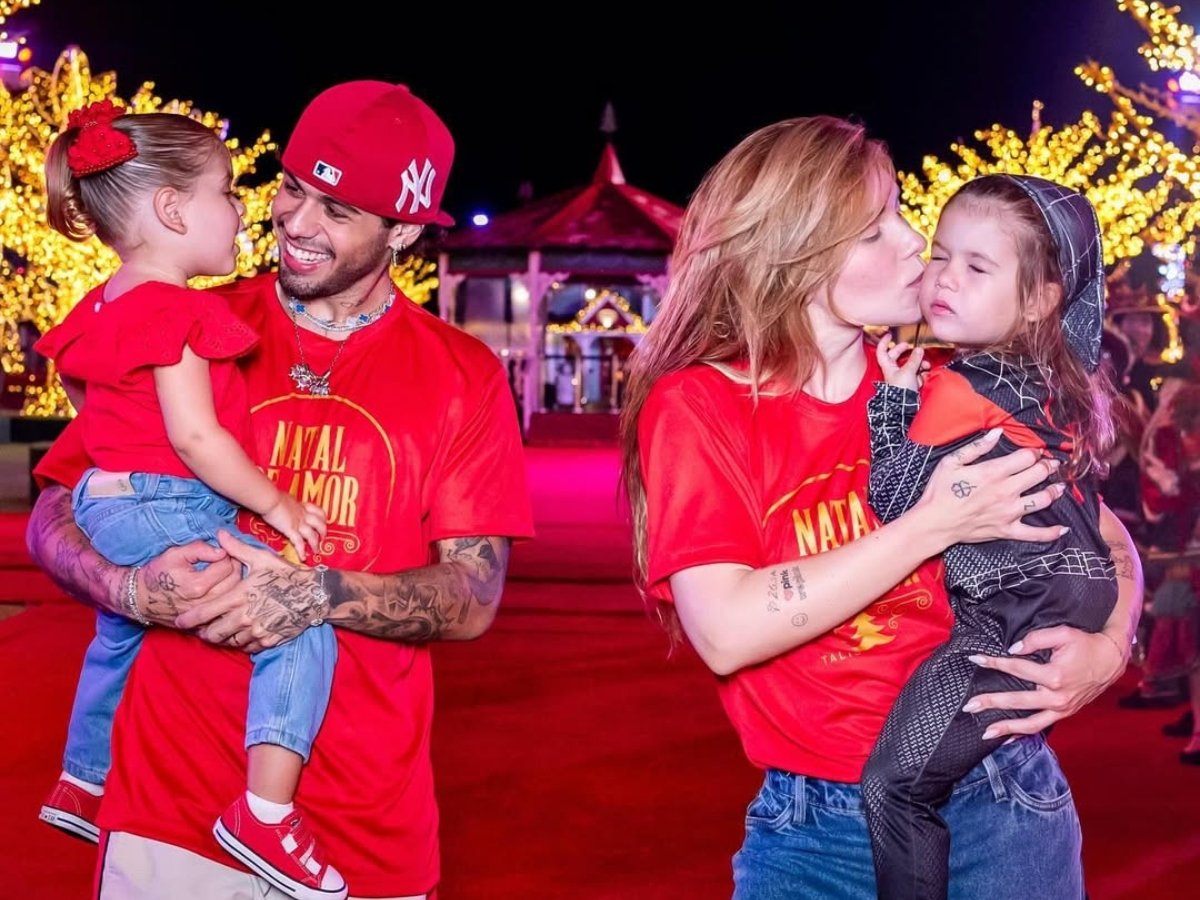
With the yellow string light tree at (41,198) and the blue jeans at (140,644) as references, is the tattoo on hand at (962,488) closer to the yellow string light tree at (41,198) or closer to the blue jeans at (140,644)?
the blue jeans at (140,644)

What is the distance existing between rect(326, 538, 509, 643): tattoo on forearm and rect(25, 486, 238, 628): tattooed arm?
0.23 m

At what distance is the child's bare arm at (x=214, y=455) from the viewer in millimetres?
2916

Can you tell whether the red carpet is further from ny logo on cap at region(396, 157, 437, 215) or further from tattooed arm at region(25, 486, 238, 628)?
ny logo on cap at region(396, 157, 437, 215)

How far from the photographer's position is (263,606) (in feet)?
9.27

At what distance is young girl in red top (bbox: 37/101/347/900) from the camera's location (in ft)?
9.41

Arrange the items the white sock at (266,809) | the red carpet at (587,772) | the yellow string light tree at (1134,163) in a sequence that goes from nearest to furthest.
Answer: the white sock at (266,809), the red carpet at (587,772), the yellow string light tree at (1134,163)

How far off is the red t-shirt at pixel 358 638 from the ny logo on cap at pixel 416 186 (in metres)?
0.29

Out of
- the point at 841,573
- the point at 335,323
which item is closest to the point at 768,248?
the point at 841,573

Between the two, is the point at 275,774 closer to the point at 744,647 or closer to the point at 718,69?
the point at 744,647

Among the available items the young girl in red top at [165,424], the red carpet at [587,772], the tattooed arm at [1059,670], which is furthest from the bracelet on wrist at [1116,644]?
the red carpet at [587,772]

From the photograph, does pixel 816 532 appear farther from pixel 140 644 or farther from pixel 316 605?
pixel 140 644

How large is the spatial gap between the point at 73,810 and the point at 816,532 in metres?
1.79

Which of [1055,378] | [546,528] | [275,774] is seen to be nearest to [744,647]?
[1055,378]

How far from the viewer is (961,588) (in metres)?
2.62
